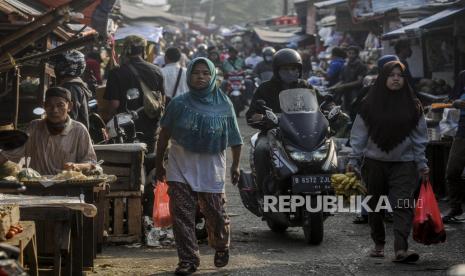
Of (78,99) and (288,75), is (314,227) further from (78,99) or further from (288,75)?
(78,99)

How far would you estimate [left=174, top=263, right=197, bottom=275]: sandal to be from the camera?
8.65m

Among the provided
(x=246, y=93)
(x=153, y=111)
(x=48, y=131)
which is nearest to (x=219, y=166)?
(x=48, y=131)

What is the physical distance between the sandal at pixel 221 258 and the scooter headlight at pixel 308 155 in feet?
5.09

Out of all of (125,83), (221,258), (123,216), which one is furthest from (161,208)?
(125,83)

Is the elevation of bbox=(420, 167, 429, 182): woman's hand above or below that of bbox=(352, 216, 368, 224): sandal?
above

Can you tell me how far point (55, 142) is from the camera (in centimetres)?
867

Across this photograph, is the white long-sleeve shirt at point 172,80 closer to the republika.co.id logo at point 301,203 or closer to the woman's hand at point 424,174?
the republika.co.id logo at point 301,203

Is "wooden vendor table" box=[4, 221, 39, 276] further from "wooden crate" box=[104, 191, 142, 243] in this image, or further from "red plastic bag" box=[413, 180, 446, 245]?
"red plastic bag" box=[413, 180, 446, 245]

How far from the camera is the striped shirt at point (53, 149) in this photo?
28.3 ft

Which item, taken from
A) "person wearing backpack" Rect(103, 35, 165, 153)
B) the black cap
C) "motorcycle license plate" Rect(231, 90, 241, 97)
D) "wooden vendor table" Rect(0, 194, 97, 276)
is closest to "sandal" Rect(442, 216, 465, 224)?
"person wearing backpack" Rect(103, 35, 165, 153)

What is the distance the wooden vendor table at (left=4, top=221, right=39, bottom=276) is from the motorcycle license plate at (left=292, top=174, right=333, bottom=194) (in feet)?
11.2

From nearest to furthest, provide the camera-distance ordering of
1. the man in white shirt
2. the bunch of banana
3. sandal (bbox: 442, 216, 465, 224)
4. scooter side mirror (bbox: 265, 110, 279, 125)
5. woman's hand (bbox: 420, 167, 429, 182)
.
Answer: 1. woman's hand (bbox: 420, 167, 429, 182)
2. scooter side mirror (bbox: 265, 110, 279, 125)
3. sandal (bbox: 442, 216, 465, 224)
4. the bunch of banana
5. the man in white shirt

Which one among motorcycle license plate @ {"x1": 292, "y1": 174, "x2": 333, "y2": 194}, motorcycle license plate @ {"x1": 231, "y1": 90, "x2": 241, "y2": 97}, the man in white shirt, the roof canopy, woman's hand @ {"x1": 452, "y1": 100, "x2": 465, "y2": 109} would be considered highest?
the roof canopy

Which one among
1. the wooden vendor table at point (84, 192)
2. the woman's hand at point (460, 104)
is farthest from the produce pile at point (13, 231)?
the woman's hand at point (460, 104)
